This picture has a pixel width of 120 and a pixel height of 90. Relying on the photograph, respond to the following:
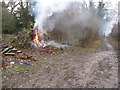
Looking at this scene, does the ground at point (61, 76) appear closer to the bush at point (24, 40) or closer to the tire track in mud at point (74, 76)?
the tire track in mud at point (74, 76)

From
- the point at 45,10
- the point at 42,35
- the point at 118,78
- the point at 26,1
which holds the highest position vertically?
the point at 26,1

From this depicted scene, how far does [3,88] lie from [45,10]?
1024 centimetres

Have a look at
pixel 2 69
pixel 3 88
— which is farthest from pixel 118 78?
pixel 2 69

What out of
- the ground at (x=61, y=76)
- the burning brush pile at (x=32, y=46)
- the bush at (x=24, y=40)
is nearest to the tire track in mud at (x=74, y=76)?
the ground at (x=61, y=76)

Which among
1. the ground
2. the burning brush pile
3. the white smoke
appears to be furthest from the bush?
the ground

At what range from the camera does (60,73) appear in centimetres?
631

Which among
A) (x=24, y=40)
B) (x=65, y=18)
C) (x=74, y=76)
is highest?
(x=65, y=18)

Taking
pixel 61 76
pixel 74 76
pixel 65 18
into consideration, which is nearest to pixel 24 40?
pixel 65 18

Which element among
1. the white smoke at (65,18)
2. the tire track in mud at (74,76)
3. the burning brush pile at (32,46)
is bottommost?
the tire track in mud at (74,76)

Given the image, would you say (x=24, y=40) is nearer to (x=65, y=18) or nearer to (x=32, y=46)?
(x=32, y=46)

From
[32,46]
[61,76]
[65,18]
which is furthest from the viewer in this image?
[65,18]

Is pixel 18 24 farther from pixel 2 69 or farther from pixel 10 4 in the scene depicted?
pixel 2 69

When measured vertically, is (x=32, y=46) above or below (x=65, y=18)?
below

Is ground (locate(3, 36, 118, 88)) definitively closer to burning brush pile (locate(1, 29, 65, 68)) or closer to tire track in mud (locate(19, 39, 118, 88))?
tire track in mud (locate(19, 39, 118, 88))
